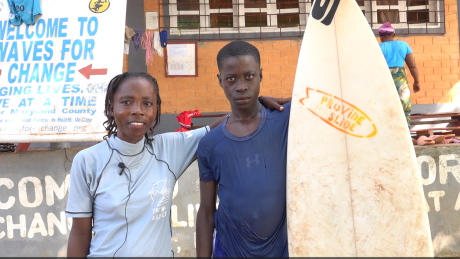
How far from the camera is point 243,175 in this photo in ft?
5.85

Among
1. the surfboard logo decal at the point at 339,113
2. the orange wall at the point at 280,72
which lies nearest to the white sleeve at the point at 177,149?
the surfboard logo decal at the point at 339,113

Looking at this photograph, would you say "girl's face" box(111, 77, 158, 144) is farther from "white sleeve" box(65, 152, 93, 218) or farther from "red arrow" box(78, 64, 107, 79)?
"red arrow" box(78, 64, 107, 79)

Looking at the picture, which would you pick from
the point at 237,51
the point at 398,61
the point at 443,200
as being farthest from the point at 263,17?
the point at 237,51

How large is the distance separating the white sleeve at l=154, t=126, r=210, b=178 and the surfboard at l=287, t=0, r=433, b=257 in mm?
476

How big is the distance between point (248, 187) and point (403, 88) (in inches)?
124

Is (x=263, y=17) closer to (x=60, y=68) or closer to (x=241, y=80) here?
(x=60, y=68)

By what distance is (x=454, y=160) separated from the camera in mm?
3799

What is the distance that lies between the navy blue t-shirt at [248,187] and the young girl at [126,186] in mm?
204

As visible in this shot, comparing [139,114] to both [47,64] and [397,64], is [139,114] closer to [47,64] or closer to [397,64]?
[47,64]

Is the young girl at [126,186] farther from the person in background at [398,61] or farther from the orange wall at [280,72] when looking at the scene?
the orange wall at [280,72]

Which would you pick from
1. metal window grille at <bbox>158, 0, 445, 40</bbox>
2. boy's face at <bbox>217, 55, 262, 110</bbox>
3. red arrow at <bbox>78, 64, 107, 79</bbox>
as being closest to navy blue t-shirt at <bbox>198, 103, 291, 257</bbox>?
boy's face at <bbox>217, 55, 262, 110</bbox>

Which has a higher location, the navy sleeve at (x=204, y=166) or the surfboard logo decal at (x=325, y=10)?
the surfboard logo decal at (x=325, y=10)

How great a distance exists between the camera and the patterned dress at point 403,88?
4277 mm

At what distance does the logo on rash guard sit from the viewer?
173cm
